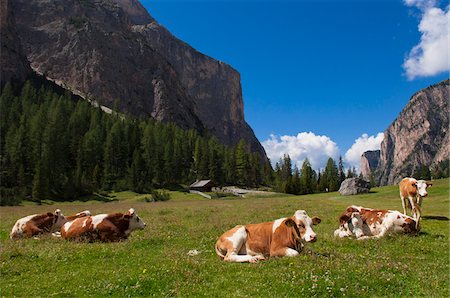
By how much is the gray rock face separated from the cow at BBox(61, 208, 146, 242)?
60.6 m

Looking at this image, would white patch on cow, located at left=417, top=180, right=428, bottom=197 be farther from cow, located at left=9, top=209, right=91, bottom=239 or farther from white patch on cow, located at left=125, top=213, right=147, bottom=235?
cow, located at left=9, top=209, right=91, bottom=239

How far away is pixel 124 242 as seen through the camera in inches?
683

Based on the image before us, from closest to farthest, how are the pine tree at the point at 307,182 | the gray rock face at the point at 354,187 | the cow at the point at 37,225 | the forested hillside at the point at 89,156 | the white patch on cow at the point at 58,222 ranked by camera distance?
the cow at the point at 37,225
the white patch on cow at the point at 58,222
the gray rock face at the point at 354,187
the forested hillside at the point at 89,156
the pine tree at the point at 307,182

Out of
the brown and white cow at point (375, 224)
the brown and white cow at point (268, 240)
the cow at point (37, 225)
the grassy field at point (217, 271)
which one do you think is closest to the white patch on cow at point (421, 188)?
the brown and white cow at point (375, 224)

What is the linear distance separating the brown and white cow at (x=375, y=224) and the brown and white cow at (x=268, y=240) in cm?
585

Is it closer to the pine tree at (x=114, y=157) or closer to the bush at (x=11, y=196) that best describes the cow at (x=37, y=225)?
the bush at (x=11, y=196)

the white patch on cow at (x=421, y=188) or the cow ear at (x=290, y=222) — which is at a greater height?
the white patch on cow at (x=421, y=188)

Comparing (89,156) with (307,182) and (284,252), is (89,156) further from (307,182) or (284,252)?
(284,252)

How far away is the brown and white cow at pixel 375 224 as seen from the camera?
1788 cm

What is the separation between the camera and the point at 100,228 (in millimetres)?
18297

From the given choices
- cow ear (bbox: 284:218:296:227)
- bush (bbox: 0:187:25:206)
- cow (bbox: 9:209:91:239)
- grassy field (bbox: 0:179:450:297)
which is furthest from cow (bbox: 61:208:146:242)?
bush (bbox: 0:187:25:206)

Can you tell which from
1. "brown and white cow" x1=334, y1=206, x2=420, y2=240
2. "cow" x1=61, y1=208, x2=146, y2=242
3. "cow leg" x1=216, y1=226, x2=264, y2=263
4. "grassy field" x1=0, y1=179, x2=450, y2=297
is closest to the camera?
"grassy field" x1=0, y1=179, x2=450, y2=297

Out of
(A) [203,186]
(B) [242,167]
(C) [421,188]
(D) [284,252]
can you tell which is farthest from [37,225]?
(B) [242,167]

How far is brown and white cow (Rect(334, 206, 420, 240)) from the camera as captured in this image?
58.6 ft
